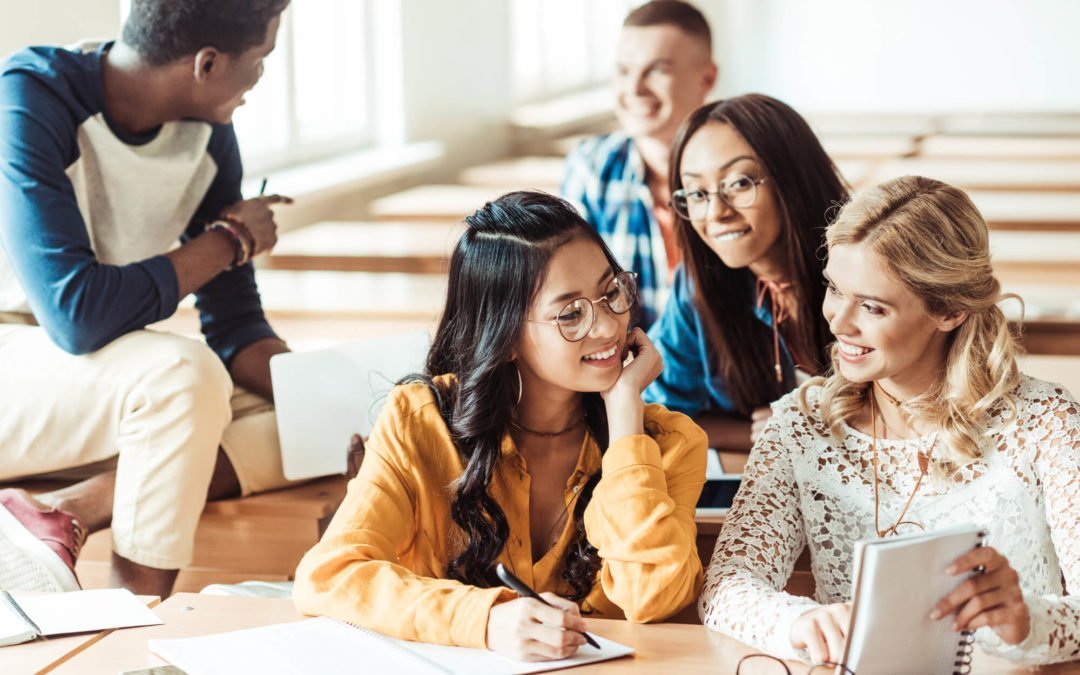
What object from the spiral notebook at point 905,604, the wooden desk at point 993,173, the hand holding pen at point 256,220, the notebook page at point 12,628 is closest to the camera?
the spiral notebook at point 905,604

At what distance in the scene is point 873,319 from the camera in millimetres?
1797

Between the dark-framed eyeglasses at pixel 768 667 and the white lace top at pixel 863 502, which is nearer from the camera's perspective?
the dark-framed eyeglasses at pixel 768 667

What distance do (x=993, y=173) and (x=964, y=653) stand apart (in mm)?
4528

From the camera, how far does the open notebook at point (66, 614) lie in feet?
4.97

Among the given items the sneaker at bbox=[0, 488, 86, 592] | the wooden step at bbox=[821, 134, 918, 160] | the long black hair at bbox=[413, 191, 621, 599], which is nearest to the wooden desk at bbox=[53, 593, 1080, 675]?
the long black hair at bbox=[413, 191, 621, 599]

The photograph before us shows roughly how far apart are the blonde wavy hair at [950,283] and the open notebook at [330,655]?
612 mm

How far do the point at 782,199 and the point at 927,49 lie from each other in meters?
7.33

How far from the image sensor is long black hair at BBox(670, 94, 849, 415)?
2.55 m

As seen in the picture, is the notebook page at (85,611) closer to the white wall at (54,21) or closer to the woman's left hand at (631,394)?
the woman's left hand at (631,394)

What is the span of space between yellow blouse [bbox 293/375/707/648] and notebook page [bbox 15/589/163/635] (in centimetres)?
19

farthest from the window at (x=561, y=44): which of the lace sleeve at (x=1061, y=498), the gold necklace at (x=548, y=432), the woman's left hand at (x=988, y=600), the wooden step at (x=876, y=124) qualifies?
the woman's left hand at (x=988, y=600)

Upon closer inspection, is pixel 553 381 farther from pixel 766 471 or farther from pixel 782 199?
pixel 782 199

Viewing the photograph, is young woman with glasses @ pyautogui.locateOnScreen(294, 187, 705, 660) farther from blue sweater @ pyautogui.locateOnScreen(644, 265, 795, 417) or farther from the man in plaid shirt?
the man in plaid shirt

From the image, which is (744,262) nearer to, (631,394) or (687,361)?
(687,361)
